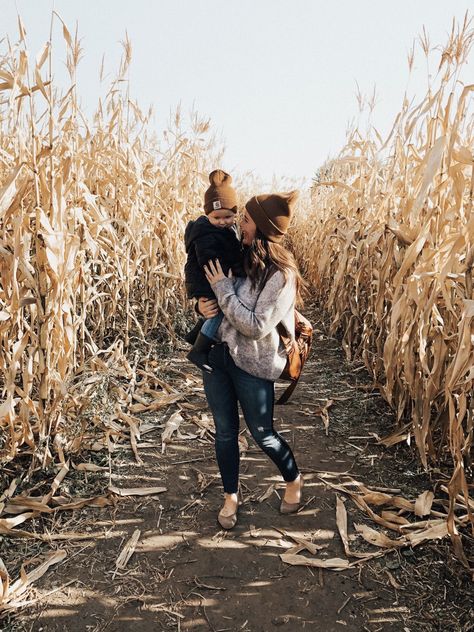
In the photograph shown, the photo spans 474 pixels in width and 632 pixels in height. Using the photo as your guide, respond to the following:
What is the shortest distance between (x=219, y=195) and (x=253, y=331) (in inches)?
24.6

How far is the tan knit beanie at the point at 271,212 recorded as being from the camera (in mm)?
1771

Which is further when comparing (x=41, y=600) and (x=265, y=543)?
(x=265, y=543)

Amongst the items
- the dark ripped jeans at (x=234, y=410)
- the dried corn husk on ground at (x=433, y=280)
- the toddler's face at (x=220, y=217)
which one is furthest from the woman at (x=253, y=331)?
the dried corn husk on ground at (x=433, y=280)

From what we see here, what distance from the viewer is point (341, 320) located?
447 cm

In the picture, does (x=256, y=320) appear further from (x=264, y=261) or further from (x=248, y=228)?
(x=248, y=228)

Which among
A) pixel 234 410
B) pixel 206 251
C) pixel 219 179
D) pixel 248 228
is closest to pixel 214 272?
pixel 206 251

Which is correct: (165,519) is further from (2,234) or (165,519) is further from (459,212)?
(459,212)

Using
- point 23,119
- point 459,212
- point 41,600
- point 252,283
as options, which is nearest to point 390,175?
point 459,212

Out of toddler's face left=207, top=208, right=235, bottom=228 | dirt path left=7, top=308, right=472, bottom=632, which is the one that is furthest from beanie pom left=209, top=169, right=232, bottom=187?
dirt path left=7, top=308, right=472, bottom=632

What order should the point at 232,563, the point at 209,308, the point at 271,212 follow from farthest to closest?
the point at 209,308
the point at 232,563
the point at 271,212

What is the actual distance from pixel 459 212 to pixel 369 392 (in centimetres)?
160

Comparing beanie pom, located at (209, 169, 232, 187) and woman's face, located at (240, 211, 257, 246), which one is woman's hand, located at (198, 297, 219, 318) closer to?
woman's face, located at (240, 211, 257, 246)

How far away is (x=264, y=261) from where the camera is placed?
1.85m

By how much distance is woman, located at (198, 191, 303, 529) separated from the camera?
1803 mm
